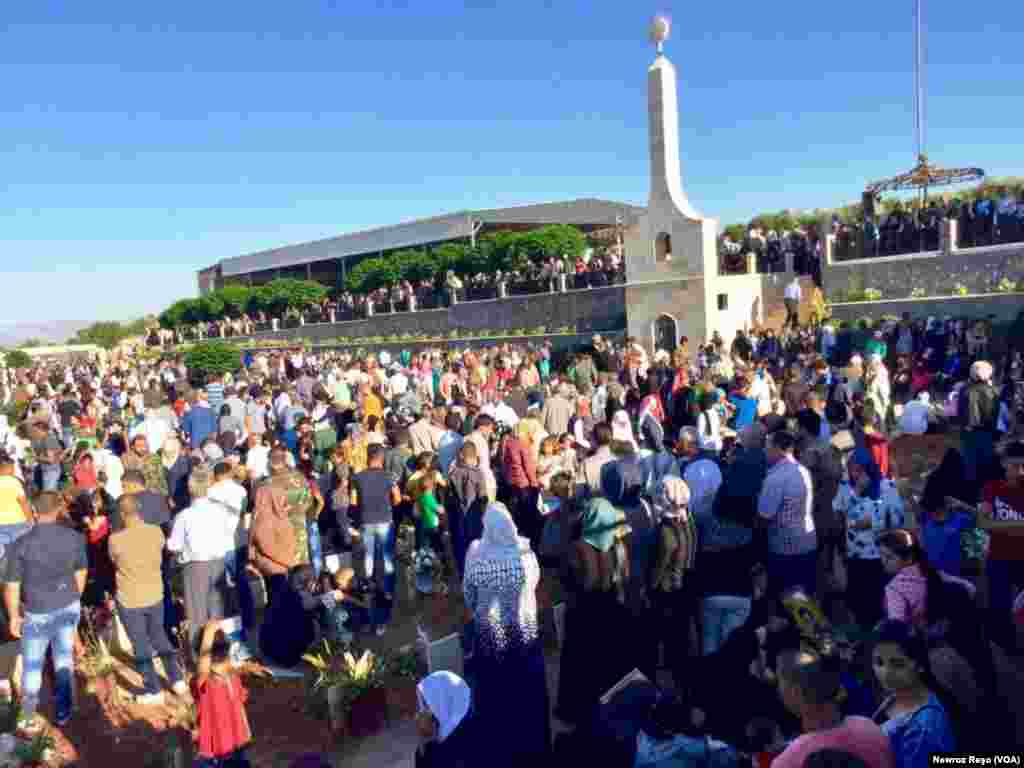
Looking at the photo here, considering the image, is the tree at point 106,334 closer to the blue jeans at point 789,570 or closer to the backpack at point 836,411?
the backpack at point 836,411

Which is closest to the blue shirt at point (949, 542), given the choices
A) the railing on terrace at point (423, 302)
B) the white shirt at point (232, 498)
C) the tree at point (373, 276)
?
the white shirt at point (232, 498)

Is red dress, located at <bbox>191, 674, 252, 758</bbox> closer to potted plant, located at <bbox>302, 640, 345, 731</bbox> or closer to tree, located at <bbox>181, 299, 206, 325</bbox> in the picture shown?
potted plant, located at <bbox>302, 640, 345, 731</bbox>

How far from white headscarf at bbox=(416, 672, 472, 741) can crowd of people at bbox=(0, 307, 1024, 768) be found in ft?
0.05

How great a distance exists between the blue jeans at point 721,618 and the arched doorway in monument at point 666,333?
15662 mm

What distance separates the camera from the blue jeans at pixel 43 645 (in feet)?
16.7

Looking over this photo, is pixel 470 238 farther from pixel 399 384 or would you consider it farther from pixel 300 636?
pixel 300 636

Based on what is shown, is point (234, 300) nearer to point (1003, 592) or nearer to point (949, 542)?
point (949, 542)

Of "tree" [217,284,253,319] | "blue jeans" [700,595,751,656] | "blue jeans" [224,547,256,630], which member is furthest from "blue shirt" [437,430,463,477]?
"tree" [217,284,253,319]

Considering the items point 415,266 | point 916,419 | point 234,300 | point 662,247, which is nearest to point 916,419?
point 916,419

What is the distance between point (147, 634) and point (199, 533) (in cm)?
77

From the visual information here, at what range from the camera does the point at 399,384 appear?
13977mm

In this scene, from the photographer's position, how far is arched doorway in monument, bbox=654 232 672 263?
65.4ft

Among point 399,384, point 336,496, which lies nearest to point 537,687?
point 336,496

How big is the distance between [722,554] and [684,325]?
15282 millimetres
